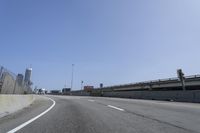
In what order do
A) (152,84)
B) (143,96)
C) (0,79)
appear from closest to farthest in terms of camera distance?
(0,79) → (143,96) → (152,84)

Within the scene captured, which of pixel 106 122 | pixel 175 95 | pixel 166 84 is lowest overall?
pixel 106 122

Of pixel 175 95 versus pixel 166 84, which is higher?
pixel 166 84

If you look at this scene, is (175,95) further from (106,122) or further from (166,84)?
(106,122)

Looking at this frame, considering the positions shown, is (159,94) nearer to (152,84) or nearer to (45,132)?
(152,84)

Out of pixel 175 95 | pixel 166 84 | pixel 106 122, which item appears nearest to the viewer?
pixel 106 122

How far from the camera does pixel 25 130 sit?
859 cm

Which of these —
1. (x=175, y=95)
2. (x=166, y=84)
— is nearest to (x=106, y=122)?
(x=175, y=95)

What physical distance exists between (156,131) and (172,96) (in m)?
36.4

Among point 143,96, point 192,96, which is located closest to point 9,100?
point 192,96

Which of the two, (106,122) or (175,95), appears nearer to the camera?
(106,122)

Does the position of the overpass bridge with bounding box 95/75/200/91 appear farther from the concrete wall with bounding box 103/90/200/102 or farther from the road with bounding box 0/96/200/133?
the road with bounding box 0/96/200/133

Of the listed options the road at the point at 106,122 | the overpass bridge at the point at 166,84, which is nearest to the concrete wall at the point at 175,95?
the overpass bridge at the point at 166,84

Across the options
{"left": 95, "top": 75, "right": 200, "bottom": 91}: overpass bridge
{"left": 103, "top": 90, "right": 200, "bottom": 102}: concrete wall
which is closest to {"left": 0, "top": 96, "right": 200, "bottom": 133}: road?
{"left": 103, "top": 90, "right": 200, "bottom": 102}: concrete wall

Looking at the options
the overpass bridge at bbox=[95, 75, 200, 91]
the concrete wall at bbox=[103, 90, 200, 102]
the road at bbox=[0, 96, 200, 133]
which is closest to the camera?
the road at bbox=[0, 96, 200, 133]
